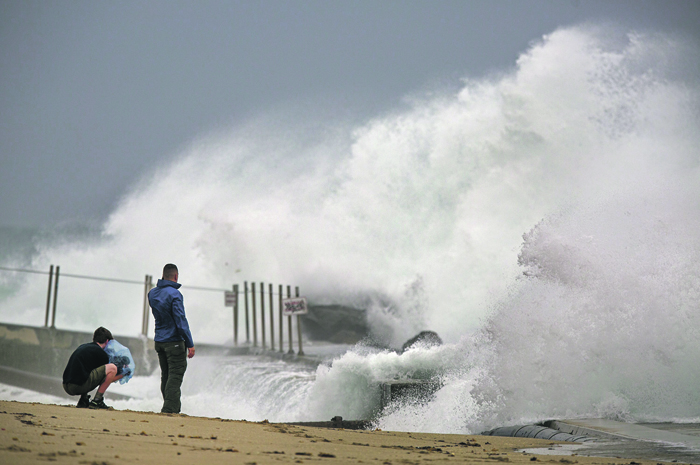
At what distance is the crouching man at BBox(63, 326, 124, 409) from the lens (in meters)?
6.92

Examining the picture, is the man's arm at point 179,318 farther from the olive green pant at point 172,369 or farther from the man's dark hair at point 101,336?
the man's dark hair at point 101,336

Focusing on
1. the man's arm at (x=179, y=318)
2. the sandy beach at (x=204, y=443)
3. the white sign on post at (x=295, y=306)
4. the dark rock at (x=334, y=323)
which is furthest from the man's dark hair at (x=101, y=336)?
the dark rock at (x=334, y=323)

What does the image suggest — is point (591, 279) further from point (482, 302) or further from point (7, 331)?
point (482, 302)

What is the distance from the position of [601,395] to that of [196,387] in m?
12.1

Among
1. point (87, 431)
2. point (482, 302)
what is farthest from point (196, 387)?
point (482, 302)

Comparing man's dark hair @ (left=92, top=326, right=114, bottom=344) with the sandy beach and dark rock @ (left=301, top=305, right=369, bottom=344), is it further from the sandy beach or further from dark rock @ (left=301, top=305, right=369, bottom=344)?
dark rock @ (left=301, top=305, right=369, bottom=344)

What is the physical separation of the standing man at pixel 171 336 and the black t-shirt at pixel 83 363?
631 mm

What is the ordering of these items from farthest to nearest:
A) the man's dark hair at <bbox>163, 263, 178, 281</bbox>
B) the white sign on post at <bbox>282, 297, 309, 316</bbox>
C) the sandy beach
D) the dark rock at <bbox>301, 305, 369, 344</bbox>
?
1. the dark rock at <bbox>301, 305, 369, 344</bbox>
2. the white sign on post at <bbox>282, 297, 309, 316</bbox>
3. the man's dark hair at <bbox>163, 263, 178, 281</bbox>
4. the sandy beach

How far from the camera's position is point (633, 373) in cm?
774

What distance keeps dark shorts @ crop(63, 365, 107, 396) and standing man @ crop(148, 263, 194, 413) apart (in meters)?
0.62

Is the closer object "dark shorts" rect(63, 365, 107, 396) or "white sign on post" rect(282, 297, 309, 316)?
"dark shorts" rect(63, 365, 107, 396)

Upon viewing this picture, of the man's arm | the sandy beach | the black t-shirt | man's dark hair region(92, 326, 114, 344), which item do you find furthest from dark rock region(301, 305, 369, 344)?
the sandy beach

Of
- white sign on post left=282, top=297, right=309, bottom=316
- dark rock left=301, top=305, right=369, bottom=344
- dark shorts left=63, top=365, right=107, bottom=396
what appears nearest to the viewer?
Answer: dark shorts left=63, top=365, right=107, bottom=396

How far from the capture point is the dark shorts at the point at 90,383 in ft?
22.7
